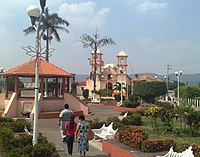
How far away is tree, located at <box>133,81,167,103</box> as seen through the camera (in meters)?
32.4

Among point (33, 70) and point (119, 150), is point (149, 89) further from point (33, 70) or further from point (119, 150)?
point (119, 150)

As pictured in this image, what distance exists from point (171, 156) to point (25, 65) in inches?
707

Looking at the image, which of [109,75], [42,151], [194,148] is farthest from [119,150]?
[109,75]

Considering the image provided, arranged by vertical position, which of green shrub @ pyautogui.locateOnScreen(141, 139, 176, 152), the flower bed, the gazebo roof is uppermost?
the gazebo roof

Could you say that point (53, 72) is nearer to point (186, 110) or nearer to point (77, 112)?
point (77, 112)

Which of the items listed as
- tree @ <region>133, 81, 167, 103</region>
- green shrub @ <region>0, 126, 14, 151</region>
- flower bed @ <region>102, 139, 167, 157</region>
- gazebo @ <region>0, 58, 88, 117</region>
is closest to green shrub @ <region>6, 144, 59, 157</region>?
green shrub @ <region>0, 126, 14, 151</region>

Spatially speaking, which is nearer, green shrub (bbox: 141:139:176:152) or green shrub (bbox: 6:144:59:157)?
green shrub (bbox: 6:144:59:157)

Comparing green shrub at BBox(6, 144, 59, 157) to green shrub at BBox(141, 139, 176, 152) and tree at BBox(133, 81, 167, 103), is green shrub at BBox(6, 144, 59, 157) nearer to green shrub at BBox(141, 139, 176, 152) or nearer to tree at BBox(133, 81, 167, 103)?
green shrub at BBox(141, 139, 176, 152)

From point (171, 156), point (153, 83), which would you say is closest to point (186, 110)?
point (171, 156)

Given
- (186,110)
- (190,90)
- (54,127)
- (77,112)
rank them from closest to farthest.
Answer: (186,110) → (54,127) → (77,112) → (190,90)

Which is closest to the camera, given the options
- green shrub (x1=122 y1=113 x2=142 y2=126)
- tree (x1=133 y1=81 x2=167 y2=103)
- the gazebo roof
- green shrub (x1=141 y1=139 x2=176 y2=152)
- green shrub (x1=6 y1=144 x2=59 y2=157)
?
Answer: green shrub (x1=6 y1=144 x2=59 y2=157)

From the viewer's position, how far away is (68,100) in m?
23.4

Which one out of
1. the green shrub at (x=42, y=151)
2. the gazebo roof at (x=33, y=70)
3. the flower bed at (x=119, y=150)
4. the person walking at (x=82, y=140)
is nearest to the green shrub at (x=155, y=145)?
the flower bed at (x=119, y=150)

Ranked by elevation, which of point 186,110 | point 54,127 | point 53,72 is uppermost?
point 53,72
